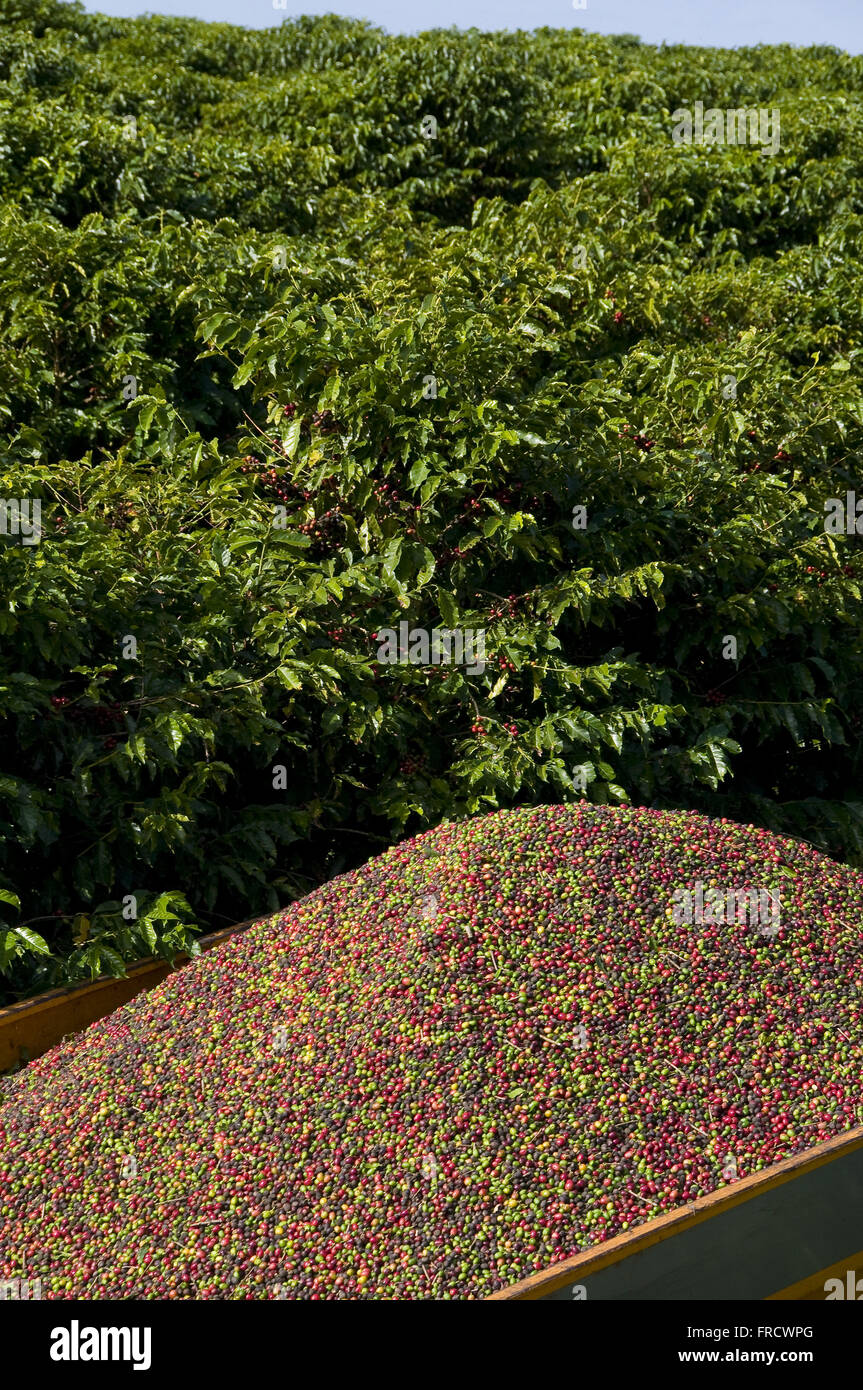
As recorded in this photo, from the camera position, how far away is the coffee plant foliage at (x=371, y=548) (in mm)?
3729

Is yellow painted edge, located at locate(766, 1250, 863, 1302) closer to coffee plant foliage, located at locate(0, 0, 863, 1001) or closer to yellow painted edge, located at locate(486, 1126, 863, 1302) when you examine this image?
yellow painted edge, located at locate(486, 1126, 863, 1302)

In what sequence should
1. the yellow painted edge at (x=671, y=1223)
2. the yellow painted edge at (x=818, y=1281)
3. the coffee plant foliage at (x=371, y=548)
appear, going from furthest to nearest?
the coffee plant foliage at (x=371, y=548)
the yellow painted edge at (x=818, y=1281)
the yellow painted edge at (x=671, y=1223)

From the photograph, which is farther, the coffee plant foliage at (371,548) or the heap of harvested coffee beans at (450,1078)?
the coffee plant foliage at (371,548)

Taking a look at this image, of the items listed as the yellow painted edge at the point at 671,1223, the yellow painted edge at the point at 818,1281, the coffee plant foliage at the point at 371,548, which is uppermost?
the coffee plant foliage at the point at 371,548

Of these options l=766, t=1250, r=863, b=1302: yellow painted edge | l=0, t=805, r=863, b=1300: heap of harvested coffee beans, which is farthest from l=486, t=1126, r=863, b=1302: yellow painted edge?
l=766, t=1250, r=863, b=1302: yellow painted edge

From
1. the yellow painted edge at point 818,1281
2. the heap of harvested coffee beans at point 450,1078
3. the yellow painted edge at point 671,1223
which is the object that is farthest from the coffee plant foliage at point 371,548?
the yellow painted edge at point 818,1281

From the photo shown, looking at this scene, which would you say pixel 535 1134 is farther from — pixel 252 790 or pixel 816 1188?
pixel 252 790

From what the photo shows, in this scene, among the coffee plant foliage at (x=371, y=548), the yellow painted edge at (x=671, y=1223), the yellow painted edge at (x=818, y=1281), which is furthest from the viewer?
the coffee plant foliage at (x=371, y=548)

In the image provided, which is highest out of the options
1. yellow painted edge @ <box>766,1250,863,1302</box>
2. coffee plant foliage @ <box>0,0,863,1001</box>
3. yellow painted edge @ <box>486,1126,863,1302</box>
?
coffee plant foliage @ <box>0,0,863,1001</box>

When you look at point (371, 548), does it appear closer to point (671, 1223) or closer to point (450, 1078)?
point (450, 1078)

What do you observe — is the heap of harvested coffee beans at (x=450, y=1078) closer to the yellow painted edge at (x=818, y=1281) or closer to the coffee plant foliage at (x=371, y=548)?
the yellow painted edge at (x=818, y=1281)

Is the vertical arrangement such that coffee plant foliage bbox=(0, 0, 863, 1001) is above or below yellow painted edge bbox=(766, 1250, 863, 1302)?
above

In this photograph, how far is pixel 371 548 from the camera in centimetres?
444

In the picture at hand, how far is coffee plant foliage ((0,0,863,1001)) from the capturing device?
12.2 feet
